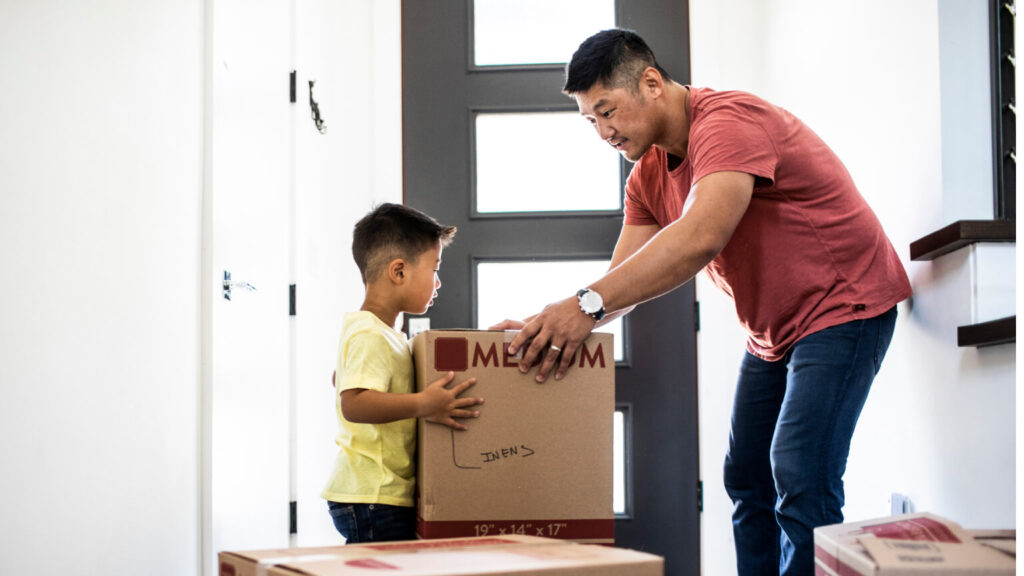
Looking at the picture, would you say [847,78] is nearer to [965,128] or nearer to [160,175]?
[965,128]

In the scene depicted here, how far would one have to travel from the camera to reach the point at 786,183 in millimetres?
1588

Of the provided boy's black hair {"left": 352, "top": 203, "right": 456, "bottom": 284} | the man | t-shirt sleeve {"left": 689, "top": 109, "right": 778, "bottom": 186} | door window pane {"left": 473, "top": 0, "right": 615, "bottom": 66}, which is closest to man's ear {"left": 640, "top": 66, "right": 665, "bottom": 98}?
the man

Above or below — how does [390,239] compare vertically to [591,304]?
above

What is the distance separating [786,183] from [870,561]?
0.82m

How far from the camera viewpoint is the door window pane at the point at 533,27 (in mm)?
2908

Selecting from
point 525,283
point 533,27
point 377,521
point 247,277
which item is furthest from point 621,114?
point 533,27

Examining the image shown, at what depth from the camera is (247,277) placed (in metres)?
2.13

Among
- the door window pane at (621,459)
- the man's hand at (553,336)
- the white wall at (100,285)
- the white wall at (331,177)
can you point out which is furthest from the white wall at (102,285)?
the door window pane at (621,459)

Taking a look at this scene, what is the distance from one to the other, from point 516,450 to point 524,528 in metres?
0.11

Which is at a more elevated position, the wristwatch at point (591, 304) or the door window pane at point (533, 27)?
the door window pane at point (533, 27)

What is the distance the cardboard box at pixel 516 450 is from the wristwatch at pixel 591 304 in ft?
0.13

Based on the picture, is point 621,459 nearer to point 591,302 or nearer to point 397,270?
point 397,270

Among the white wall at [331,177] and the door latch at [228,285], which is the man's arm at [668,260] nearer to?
the door latch at [228,285]

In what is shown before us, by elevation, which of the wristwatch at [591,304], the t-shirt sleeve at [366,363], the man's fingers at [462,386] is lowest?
the man's fingers at [462,386]
